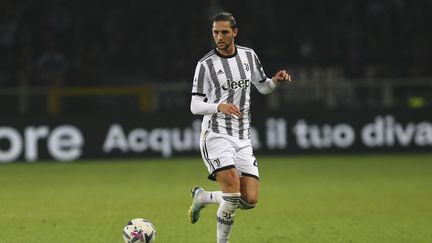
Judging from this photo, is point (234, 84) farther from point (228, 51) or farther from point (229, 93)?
point (228, 51)

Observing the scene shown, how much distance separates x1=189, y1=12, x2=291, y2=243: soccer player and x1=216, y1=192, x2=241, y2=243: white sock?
1.7 inches

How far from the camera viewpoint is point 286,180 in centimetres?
1349

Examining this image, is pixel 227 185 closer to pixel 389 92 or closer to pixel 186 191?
pixel 186 191

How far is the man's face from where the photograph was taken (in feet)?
22.8

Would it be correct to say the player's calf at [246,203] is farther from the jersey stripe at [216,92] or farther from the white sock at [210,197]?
the jersey stripe at [216,92]

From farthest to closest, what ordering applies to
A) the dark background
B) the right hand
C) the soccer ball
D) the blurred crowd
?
the blurred crowd, the dark background, the soccer ball, the right hand

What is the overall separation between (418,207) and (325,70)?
30.3 feet

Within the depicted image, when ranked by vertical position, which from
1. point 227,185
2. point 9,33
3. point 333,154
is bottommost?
point 333,154

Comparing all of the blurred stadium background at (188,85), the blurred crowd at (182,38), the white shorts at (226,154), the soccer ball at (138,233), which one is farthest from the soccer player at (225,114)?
the blurred crowd at (182,38)

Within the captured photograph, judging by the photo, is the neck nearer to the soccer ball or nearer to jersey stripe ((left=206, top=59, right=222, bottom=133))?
Result: jersey stripe ((left=206, top=59, right=222, bottom=133))

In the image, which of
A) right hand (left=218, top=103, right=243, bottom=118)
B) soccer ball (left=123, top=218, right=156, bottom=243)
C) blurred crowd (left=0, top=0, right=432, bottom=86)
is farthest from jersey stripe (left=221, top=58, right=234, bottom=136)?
blurred crowd (left=0, top=0, right=432, bottom=86)

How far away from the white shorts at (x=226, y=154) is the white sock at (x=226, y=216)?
27cm

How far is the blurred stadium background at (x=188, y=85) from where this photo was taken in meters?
16.8

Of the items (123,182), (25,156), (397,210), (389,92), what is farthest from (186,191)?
(389,92)
